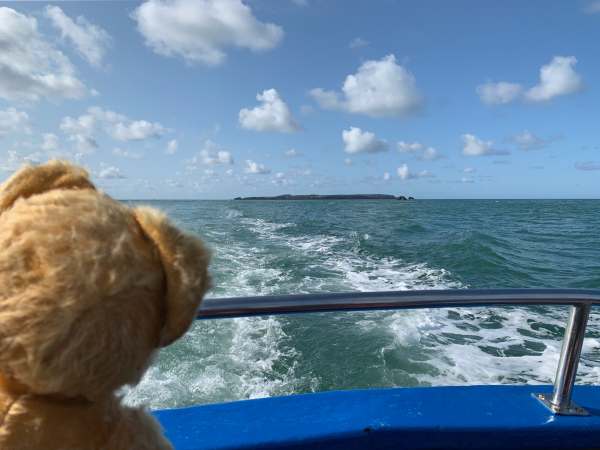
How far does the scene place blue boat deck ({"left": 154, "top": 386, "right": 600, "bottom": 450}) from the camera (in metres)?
1.51

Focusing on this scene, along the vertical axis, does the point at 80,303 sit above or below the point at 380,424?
above

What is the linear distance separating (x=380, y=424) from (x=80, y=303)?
1381 millimetres

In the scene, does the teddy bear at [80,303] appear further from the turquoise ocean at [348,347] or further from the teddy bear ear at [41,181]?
the turquoise ocean at [348,347]

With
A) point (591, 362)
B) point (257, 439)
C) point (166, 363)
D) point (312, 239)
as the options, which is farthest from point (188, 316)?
point (312, 239)

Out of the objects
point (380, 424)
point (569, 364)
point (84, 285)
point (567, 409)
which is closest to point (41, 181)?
point (84, 285)

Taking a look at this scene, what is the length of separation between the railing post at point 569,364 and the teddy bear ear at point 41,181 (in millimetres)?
1685

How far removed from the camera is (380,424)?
62.0 inches

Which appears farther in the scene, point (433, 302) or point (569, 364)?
point (569, 364)

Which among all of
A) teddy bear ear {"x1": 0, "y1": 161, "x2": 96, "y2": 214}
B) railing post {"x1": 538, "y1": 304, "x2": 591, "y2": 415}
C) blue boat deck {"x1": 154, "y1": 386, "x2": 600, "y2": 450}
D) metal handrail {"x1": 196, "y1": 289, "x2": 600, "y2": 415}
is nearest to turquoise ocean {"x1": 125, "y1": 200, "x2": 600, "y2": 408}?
blue boat deck {"x1": 154, "y1": 386, "x2": 600, "y2": 450}

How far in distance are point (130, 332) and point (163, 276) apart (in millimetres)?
90

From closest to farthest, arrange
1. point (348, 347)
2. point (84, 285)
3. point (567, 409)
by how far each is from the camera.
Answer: point (84, 285)
point (567, 409)
point (348, 347)

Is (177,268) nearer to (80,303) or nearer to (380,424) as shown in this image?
(80,303)

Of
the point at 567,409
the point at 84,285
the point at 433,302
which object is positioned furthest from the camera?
the point at 567,409

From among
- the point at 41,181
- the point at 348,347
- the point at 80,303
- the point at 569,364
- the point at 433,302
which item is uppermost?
the point at 41,181
